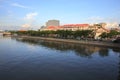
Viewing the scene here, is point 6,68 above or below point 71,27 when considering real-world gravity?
below

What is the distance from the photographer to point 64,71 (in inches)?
764

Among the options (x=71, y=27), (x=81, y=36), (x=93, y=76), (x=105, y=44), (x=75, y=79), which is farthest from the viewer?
(x=71, y=27)

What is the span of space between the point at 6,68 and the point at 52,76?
602 centimetres

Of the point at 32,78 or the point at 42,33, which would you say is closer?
the point at 32,78

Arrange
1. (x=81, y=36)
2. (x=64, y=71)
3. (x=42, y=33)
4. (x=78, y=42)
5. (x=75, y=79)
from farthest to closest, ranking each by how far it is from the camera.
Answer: (x=42, y=33) < (x=81, y=36) < (x=78, y=42) < (x=64, y=71) < (x=75, y=79)

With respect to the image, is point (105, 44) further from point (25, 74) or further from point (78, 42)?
point (25, 74)

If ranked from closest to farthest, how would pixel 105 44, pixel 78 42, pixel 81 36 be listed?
1. pixel 105 44
2. pixel 78 42
3. pixel 81 36

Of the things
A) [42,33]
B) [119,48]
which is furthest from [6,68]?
[42,33]

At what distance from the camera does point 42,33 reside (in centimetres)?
9644

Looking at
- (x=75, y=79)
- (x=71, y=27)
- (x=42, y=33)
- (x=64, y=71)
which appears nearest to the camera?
(x=75, y=79)

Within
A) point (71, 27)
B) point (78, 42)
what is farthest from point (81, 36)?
point (71, 27)

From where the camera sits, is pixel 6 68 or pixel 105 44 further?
pixel 105 44

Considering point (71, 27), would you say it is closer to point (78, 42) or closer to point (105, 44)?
point (78, 42)

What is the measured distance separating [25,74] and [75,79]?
5291mm
